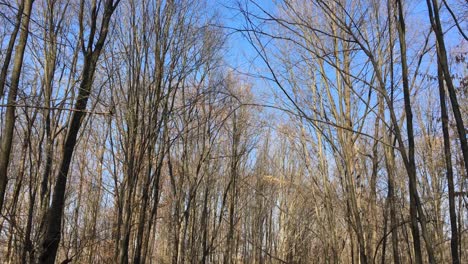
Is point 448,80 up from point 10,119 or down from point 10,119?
down

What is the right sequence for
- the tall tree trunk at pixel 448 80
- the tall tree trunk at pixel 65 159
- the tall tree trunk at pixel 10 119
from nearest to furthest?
the tall tree trunk at pixel 448 80, the tall tree trunk at pixel 65 159, the tall tree trunk at pixel 10 119

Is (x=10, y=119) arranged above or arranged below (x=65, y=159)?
above

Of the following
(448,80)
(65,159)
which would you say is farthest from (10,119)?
(448,80)

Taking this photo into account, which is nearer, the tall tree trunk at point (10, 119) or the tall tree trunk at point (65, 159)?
the tall tree trunk at point (65, 159)

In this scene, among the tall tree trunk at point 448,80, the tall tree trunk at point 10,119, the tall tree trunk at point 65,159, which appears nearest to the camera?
the tall tree trunk at point 448,80

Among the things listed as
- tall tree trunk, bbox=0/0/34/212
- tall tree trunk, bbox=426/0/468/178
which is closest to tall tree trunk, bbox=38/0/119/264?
tall tree trunk, bbox=0/0/34/212

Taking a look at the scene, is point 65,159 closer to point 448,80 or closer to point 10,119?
point 10,119

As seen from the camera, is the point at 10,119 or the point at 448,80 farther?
the point at 10,119

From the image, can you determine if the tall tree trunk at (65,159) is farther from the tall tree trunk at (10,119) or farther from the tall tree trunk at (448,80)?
the tall tree trunk at (448,80)

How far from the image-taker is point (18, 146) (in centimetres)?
1455

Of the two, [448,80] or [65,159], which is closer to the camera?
[448,80]

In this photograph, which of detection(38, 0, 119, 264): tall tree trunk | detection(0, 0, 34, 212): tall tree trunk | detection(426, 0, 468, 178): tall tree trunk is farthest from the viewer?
detection(0, 0, 34, 212): tall tree trunk

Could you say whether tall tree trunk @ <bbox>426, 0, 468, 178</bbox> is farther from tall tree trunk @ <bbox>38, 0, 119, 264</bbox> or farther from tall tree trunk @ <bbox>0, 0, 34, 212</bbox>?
tall tree trunk @ <bbox>0, 0, 34, 212</bbox>

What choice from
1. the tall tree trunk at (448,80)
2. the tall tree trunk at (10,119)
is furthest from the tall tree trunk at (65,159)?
the tall tree trunk at (448,80)
